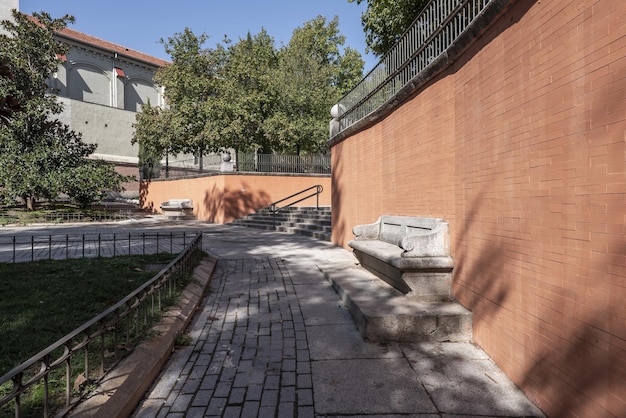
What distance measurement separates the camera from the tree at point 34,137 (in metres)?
17.5

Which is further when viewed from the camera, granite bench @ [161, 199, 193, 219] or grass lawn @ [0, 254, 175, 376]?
granite bench @ [161, 199, 193, 219]

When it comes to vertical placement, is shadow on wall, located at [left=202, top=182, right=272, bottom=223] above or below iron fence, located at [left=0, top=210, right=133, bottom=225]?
above

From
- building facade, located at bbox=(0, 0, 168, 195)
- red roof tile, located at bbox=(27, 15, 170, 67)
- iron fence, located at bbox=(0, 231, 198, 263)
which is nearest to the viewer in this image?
iron fence, located at bbox=(0, 231, 198, 263)

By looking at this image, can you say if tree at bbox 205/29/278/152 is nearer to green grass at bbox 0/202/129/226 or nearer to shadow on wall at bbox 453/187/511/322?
green grass at bbox 0/202/129/226

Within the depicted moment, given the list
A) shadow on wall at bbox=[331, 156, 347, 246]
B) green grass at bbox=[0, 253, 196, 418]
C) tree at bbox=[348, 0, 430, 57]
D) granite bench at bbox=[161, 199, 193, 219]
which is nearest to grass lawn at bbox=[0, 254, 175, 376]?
green grass at bbox=[0, 253, 196, 418]

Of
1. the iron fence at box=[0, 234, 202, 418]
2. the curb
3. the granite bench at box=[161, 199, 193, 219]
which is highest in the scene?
the granite bench at box=[161, 199, 193, 219]

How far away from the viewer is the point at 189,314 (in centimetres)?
459

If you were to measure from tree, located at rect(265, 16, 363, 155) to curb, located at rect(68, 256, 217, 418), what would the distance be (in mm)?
19425

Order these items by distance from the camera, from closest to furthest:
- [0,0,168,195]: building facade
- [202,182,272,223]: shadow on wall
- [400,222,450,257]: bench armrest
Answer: [400,222,450,257]: bench armrest, [202,182,272,223]: shadow on wall, [0,0,168,195]: building facade

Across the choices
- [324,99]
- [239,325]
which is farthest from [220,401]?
[324,99]

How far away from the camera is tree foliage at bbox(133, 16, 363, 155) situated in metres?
22.5

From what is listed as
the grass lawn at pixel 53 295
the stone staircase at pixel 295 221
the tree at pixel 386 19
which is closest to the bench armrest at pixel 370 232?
the grass lawn at pixel 53 295

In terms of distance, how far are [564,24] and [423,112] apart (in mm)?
2774

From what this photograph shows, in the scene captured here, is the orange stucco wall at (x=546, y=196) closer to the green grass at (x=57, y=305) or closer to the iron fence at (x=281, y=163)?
the green grass at (x=57, y=305)
